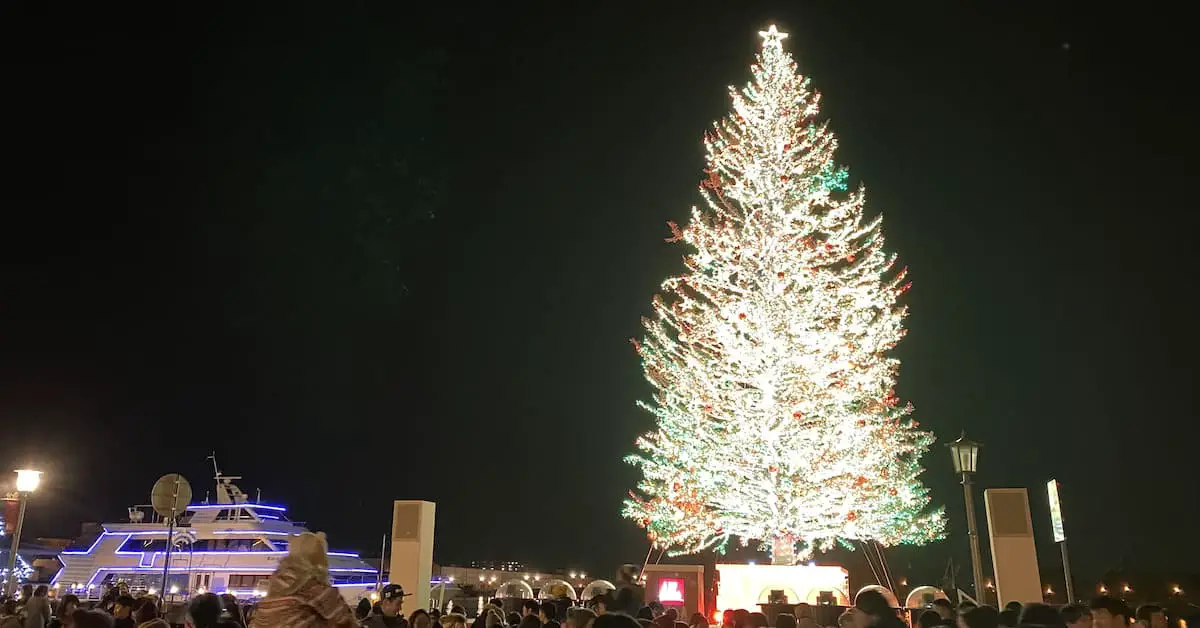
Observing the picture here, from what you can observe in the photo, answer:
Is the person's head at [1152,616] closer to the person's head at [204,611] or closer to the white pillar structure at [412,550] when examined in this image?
the person's head at [204,611]

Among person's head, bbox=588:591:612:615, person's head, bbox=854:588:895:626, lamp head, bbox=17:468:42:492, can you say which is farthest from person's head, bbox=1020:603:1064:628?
lamp head, bbox=17:468:42:492

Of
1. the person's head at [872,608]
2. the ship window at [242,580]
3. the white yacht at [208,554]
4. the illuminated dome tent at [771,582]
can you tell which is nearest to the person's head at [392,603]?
the person's head at [872,608]

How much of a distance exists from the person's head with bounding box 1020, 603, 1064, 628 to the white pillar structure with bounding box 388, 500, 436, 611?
10.1m

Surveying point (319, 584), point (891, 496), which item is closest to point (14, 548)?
point (319, 584)

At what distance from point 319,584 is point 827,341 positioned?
14984 millimetres

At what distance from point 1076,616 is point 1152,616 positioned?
1386 mm

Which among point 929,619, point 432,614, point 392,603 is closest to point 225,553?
point 432,614

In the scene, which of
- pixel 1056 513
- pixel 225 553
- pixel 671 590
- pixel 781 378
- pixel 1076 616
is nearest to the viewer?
pixel 1076 616

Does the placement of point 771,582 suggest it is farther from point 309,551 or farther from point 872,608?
point 309,551

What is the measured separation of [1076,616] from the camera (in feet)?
21.4

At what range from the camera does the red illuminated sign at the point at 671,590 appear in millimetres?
15227

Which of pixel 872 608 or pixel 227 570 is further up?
pixel 872 608

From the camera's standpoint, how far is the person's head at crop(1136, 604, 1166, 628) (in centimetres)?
723

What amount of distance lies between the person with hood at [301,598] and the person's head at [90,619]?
5.72 feet
